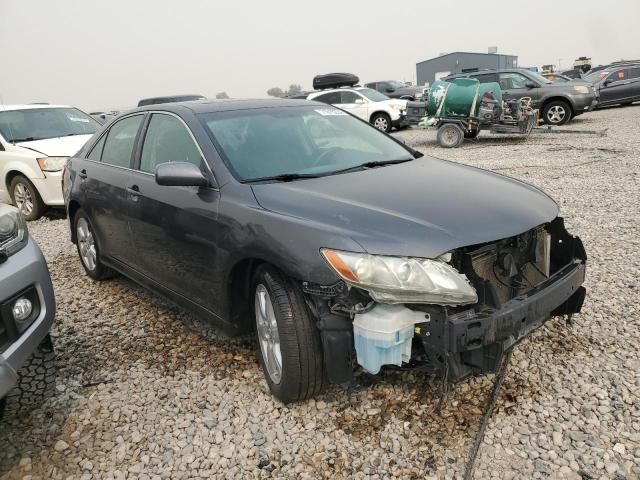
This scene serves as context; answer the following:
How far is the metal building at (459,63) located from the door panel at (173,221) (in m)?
43.6

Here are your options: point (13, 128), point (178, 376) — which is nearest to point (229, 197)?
point (178, 376)

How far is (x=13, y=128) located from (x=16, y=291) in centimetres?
626

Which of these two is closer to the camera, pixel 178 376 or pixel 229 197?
pixel 229 197

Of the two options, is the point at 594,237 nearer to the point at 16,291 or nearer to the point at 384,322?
the point at 384,322

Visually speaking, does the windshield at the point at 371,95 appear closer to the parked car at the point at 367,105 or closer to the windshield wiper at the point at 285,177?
the parked car at the point at 367,105

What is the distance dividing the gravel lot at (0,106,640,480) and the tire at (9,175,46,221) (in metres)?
4.11

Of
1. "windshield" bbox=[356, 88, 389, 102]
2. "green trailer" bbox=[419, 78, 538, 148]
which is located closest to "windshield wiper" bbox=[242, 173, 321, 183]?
"green trailer" bbox=[419, 78, 538, 148]

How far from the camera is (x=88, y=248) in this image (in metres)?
4.60

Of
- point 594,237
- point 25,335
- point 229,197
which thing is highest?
point 229,197

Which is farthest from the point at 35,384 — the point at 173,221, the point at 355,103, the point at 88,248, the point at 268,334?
the point at 355,103

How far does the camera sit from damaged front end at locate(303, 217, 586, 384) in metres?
2.15

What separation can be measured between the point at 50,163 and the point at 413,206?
Result: 6117 mm

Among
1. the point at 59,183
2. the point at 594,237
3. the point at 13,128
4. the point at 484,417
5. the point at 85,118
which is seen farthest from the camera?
the point at 85,118

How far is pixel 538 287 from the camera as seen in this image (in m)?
2.49
